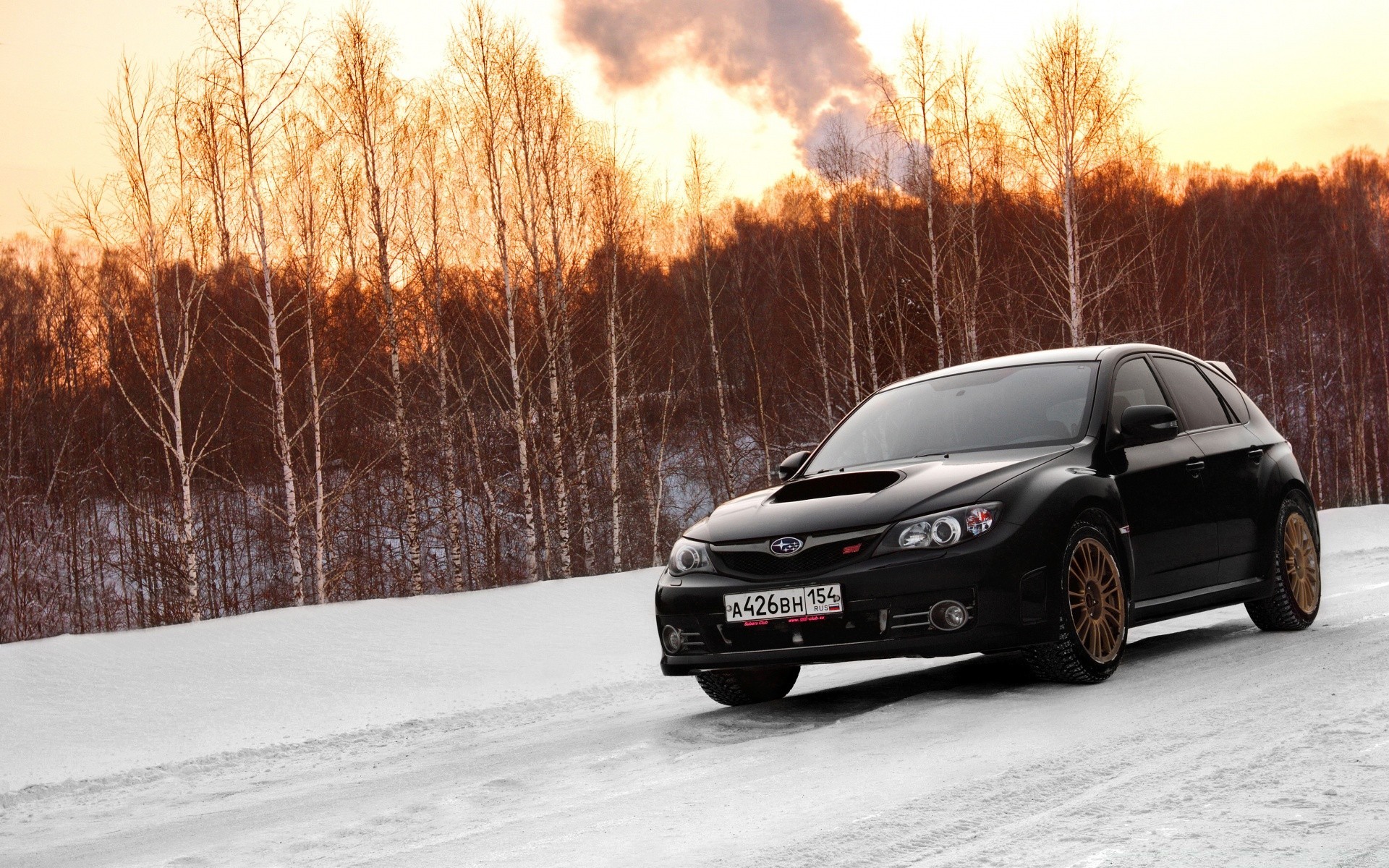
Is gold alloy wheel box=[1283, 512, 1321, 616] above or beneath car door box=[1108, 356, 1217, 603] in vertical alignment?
beneath

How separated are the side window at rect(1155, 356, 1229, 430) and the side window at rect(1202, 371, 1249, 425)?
0.11 m

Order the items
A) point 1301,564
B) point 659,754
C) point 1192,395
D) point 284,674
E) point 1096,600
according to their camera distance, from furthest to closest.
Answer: point 284,674 < point 1301,564 < point 1192,395 < point 1096,600 < point 659,754

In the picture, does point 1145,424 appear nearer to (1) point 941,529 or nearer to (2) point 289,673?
(1) point 941,529

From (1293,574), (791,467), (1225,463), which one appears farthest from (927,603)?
(1293,574)

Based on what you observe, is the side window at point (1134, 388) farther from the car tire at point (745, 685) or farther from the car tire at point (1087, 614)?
the car tire at point (745, 685)

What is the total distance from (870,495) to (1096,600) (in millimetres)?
1188

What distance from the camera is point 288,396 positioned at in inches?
1415

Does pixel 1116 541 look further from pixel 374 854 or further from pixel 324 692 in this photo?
pixel 324 692

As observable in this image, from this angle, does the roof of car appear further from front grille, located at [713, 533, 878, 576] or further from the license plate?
the license plate

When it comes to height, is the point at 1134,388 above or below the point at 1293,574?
above

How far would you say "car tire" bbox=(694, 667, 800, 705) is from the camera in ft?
21.1

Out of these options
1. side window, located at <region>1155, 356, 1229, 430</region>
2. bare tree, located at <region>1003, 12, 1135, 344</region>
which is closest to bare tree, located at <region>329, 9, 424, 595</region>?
bare tree, located at <region>1003, 12, 1135, 344</region>

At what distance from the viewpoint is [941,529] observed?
539 centimetres

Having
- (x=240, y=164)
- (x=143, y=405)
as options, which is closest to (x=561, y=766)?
(x=240, y=164)
